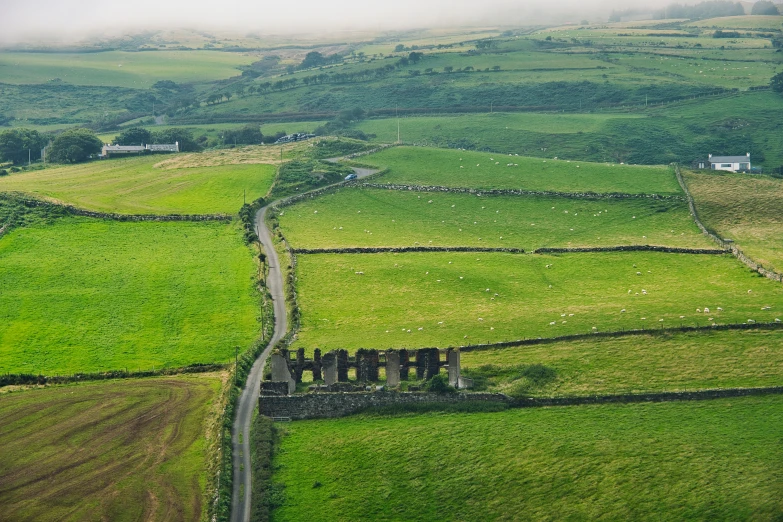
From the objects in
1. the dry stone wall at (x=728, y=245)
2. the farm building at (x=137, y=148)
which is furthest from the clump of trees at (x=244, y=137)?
the dry stone wall at (x=728, y=245)

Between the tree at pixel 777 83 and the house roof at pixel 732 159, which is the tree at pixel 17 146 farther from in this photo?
the tree at pixel 777 83

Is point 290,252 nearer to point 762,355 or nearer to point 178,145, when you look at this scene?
point 762,355

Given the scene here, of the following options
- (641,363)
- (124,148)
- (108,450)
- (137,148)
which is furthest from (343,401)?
(124,148)

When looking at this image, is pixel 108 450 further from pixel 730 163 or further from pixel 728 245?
pixel 730 163

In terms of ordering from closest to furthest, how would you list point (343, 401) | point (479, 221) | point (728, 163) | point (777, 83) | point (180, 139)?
point (343, 401)
point (479, 221)
point (728, 163)
point (180, 139)
point (777, 83)

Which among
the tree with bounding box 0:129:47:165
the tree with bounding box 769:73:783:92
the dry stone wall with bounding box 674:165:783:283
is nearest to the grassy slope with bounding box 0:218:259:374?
the dry stone wall with bounding box 674:165:783:283

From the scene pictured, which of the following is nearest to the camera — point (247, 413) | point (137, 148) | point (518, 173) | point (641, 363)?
point (247, 413)

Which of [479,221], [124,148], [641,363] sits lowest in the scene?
[479,221]
